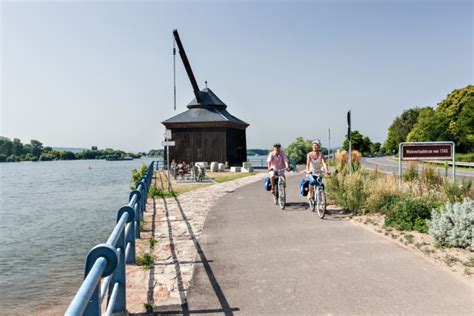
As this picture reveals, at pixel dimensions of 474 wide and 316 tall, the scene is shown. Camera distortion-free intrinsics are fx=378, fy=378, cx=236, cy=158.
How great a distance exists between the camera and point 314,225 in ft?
30.6

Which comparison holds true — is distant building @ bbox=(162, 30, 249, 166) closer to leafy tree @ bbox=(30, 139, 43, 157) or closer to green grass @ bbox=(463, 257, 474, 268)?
green grass @ bbox=(463, 257, 474, 268)

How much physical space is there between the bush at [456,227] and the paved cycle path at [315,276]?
0.88 meters

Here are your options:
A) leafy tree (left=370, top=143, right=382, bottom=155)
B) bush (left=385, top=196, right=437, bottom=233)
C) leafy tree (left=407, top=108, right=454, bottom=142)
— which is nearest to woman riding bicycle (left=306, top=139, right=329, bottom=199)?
bush (left=385, top=196, right=437, bottom=233)

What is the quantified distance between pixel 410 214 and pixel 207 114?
96.7 ft

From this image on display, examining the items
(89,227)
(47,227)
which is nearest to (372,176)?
(89,227)

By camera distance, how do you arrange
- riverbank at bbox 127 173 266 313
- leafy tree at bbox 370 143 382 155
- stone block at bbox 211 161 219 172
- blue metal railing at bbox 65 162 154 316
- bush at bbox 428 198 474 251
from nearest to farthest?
1. blue metal railing at bbox 65 162 154 316
2. riverbank at bbox 127 173 266 313
3. bush at bbox 428 198 474 251
4. stone block at bbox 211 161 219 172
5. leafy tree at bbox 370 143 382 155

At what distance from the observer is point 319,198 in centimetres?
1032

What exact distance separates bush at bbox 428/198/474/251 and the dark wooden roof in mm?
28499

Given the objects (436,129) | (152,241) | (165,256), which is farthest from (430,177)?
(436,129)

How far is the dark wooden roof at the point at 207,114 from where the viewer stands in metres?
35.4

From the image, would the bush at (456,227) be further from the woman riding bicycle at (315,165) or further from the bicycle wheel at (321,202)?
the woman riding bicycle at (315,165)

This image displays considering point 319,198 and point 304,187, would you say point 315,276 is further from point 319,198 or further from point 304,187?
point 304,187

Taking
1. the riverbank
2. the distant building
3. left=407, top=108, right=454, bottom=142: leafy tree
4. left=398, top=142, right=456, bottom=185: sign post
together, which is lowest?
the riverbank

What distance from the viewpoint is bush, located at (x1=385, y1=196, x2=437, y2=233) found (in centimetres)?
852
